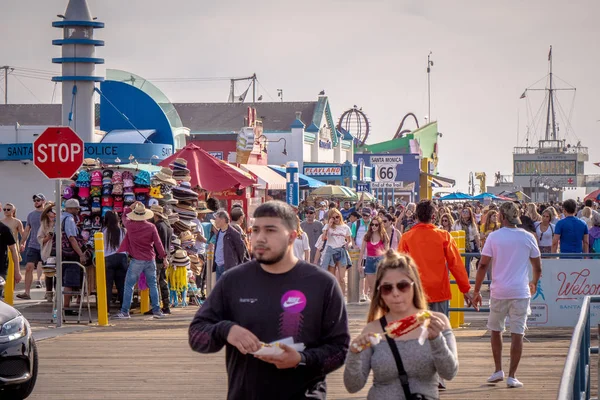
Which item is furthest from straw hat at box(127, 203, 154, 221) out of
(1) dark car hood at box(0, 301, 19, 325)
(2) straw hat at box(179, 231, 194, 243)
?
(1) dark car hood at box(0, 301, 19, 325)

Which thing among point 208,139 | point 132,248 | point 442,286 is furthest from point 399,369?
point 208,139

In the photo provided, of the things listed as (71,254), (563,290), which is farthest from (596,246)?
(71,254)

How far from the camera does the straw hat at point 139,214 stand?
17.5 metres

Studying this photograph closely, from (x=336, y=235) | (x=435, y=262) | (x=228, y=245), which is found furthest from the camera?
(x=336, y=235)

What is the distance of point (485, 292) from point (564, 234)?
553 centimetres

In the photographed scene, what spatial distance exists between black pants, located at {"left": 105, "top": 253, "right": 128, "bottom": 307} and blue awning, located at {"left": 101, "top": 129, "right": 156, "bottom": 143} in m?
20.0

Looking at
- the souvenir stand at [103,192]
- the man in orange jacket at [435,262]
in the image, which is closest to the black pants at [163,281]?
the souvenir stand at [103,192]

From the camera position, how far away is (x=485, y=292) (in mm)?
23125

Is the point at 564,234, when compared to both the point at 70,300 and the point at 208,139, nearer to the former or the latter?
the point at 70,300

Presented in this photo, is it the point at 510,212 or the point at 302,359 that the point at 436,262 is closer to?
the point at 510,212

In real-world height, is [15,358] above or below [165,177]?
below

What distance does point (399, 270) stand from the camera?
5719mm

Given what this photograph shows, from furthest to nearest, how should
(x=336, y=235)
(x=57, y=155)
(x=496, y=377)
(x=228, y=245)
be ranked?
1. (x=336, y=235)
2. (x=228, y=245)
3. (x=57, y=155)
4. (x=496, y=377)

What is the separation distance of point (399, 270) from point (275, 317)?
79cm
